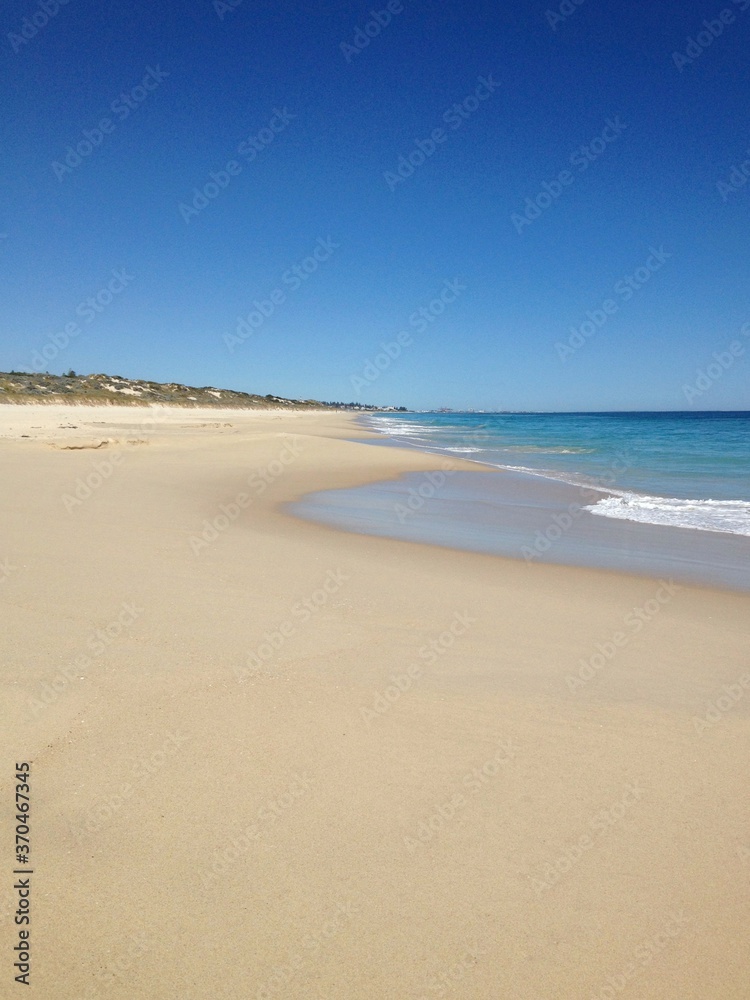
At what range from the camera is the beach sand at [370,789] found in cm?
201

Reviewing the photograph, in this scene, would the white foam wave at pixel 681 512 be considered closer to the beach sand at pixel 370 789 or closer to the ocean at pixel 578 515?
the ocean at pixel 578 515

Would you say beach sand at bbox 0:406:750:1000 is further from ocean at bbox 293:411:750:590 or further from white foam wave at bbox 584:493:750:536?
white foam wave at bbox 584:493:750:536

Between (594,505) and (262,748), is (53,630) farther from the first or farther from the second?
(594,505)

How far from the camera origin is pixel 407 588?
5695 millimetres

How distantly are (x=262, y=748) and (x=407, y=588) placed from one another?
113 inches

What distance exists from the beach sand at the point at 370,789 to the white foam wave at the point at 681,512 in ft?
14.4

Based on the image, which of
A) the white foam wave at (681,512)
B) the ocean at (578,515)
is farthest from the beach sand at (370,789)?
the white foam wave at (681,512)

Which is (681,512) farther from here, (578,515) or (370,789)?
(370,789)

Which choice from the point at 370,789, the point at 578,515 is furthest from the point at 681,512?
the point at 370,789

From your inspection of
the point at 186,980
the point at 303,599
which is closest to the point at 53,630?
the point at 303,599

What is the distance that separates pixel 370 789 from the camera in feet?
9.03

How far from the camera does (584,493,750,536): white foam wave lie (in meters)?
9.55

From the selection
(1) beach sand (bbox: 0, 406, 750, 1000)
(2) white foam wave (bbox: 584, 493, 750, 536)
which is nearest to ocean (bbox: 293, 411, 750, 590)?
(2) white foam wave (bbox: 584, 493, 750, 536)

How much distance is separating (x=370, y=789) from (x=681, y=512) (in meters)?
9.89
